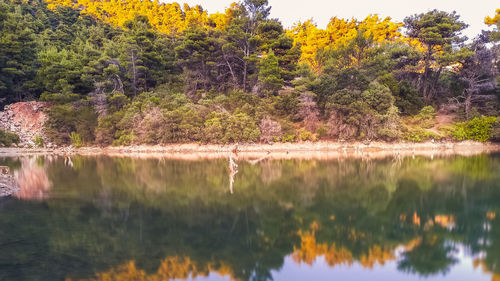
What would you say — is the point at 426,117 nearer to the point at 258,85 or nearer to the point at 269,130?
the point at 269,130

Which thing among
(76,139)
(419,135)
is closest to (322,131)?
(419,135)

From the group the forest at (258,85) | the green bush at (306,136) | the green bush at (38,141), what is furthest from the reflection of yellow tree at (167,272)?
the green bush at (38,141)

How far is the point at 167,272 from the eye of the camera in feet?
22.6

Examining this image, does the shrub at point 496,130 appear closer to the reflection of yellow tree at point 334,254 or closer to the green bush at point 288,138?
the green bush at point 288,138

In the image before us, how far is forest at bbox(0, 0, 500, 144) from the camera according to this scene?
3170 cm

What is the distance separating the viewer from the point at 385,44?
3797 cm

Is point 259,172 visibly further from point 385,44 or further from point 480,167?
point 385,44

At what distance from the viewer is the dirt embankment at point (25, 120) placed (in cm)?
3753

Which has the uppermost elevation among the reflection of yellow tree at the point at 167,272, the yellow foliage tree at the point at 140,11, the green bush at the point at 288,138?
the yellow foliage tree at the point at 140,11

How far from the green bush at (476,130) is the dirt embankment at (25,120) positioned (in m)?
42.0

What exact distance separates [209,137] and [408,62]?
73.6 feet

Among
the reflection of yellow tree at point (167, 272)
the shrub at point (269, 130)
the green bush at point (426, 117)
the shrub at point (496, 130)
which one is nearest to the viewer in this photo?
the reflection of yellow tree at point (167, 272)

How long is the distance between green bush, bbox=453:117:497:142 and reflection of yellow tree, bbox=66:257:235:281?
30.5m

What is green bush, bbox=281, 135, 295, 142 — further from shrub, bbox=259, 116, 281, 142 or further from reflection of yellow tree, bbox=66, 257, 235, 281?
reflection of yellow tree, bbox=66, 257, 235, 281
